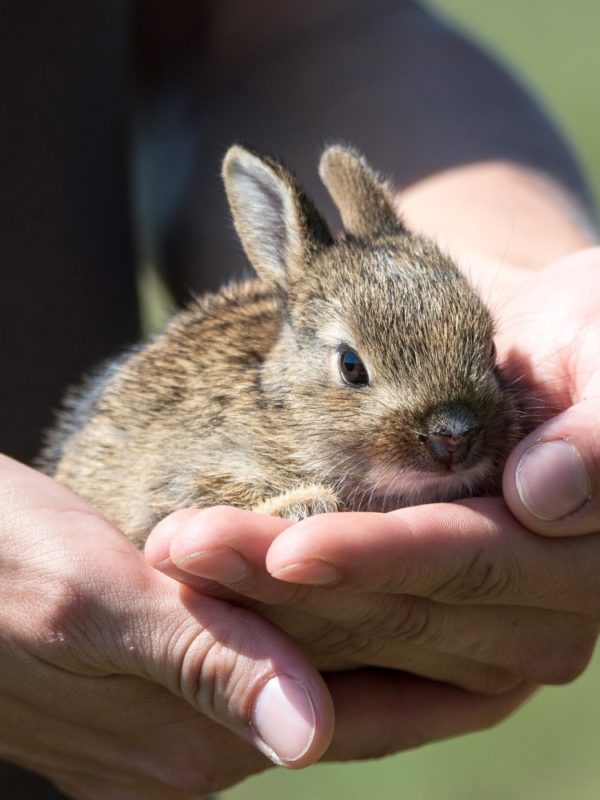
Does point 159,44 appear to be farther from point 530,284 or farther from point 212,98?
point 530,284

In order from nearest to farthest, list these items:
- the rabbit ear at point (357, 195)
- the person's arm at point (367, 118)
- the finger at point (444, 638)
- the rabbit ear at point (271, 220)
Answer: the finger at point (444, 638)
the rabbit ear at point (271, 220)
the rabbit ear at point (357, 195)
the person's arm at point (367, 118)

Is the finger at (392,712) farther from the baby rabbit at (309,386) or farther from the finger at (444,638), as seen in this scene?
the baby rabbit at (309,386)

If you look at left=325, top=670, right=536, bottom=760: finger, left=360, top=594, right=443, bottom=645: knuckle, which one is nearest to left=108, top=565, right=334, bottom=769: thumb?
left=360, top=594, right=443, bottom=645: knuckle

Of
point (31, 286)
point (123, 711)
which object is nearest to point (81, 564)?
point (123, 711)

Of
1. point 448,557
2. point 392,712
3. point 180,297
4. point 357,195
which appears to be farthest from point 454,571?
point 180,297

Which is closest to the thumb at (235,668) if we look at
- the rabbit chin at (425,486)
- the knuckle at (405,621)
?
the knuckle at (405,621)

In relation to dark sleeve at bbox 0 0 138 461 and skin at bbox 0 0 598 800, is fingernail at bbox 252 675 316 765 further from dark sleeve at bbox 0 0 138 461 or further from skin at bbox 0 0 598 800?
dark sleeve at bbox 0 0 138 461
